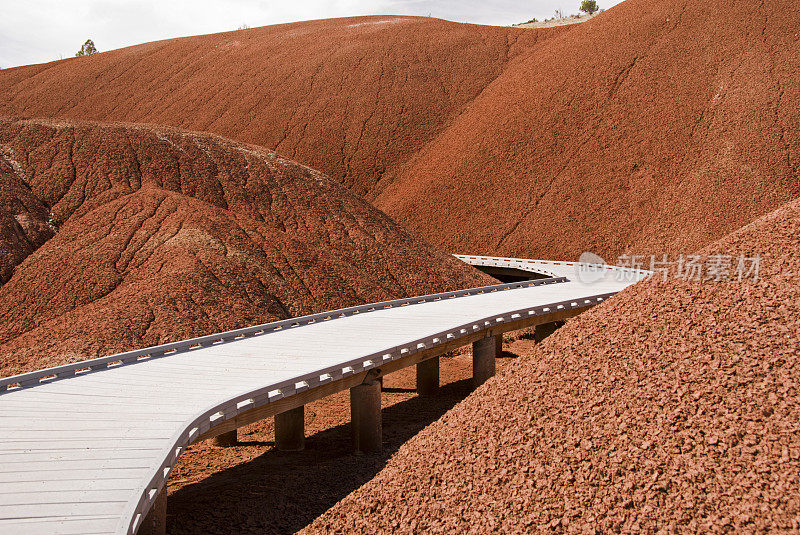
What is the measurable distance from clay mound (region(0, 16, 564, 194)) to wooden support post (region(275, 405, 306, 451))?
39253mm

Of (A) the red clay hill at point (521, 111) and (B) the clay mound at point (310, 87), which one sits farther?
(B) the clay mound at point (310, 87)

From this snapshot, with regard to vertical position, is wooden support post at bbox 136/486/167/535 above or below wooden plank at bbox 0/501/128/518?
below

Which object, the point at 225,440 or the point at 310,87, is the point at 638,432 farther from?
the point at 310,87

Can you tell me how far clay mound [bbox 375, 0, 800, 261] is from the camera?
38375mm

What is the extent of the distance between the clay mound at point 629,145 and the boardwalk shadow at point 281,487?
91.6 feet

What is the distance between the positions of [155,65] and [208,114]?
14.8 metres

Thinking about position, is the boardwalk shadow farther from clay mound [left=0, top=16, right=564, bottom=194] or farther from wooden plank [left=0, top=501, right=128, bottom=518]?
clay mound [left=0, top=16, right=564, bottom=194]

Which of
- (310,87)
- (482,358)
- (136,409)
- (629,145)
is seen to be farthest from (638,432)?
(310,87)

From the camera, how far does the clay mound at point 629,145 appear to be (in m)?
38.4

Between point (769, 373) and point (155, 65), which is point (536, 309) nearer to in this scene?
point (769, 373)

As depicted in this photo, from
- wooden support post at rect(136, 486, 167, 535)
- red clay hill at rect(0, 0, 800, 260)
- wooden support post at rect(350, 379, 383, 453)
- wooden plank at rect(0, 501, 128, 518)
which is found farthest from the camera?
red clay hill at rect(0, 0, 800, 260)

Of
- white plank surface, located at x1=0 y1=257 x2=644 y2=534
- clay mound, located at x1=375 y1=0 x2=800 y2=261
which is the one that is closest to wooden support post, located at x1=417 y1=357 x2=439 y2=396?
white plank surface, located at x1=0 y1=257 x2=644 y2=534

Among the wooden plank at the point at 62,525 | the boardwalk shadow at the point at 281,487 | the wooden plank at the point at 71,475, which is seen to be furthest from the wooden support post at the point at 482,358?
the wooden plank at the point at 62,525

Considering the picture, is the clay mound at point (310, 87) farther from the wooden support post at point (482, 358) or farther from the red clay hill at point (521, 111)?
the wooden support post at point (482, 358)
